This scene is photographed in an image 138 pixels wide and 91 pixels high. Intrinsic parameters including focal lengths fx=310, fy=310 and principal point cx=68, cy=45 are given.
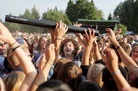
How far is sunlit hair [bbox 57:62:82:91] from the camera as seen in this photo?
10.6 ft

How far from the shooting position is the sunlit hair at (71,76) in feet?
10.6

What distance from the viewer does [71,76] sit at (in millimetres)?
3242

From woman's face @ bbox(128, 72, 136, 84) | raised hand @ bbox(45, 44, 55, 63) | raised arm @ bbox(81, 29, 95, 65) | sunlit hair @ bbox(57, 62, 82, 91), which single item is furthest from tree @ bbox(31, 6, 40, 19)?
raised hand @ bbox(45, 44, 55, 63)

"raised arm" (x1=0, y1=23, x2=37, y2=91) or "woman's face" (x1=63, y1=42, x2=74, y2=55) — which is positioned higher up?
"raised arm" (x1=0, y1=23, x2=37, y2=91)

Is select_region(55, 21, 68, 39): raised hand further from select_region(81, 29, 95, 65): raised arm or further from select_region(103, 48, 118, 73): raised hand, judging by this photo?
select_region(103, 48, 118, 73): raised hand

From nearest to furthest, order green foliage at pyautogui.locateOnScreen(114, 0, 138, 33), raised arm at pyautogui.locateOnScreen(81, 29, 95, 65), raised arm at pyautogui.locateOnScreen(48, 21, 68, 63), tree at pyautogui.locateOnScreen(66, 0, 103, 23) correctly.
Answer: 1. raised arm at pyautogui.locateOnScreen(48, 21, 68, 63)
2. raised arm at pyautogui.locateOnScreen(81, 29, 95, 65)
3. tree at pyautogui.locateOnScreen(66, 0, 103, 23)
4. green foliage at pyautogui.locateOnScreen(114, 0, 138, 33)

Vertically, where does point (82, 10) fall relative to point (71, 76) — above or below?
below

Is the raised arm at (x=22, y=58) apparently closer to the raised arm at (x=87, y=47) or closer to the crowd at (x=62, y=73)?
the crowd at (x=62, y=73)

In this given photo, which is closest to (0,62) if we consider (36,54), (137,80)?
(36,54)

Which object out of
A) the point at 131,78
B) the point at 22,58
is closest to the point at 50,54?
the point at 22,58

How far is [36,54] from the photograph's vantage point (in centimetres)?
680

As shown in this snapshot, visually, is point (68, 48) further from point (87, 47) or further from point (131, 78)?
point (131, 78)

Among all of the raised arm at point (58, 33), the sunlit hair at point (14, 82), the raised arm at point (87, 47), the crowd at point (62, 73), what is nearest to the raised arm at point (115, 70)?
the crowd at point (62, 73)

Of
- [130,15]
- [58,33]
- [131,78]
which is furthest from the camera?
[130,15]
